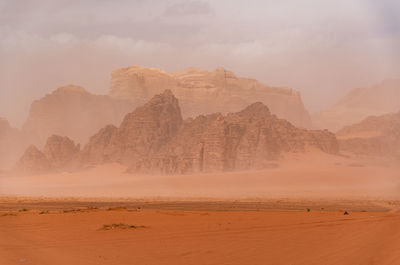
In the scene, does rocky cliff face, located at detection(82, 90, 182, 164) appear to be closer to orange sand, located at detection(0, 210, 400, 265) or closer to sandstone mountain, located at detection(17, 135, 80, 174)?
sandstone mountain, located at detection(17, 135, 80, 174)

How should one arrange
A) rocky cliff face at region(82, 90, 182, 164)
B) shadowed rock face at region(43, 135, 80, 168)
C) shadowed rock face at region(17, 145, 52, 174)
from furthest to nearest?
shadowed rock face at region(43, 135, 80, 168) < shadowed rock face at region(17, 145, 52, 174) < rocky cliff face at region(82, 90, 182, 164)

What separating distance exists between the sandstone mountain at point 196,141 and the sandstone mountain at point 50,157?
582cm

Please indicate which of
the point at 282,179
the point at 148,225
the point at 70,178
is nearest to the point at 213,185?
the point at 282,179

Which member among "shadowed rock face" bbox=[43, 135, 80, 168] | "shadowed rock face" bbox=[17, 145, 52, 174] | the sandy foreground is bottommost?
the sandy foreground

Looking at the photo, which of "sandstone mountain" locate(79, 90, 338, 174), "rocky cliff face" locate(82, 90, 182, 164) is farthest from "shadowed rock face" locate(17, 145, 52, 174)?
"rocky cliff face" locate(82, 90, 182, 164)

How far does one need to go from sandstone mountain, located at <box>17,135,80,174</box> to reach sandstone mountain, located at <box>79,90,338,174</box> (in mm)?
5824

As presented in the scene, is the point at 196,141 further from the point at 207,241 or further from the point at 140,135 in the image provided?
the point at 207,241

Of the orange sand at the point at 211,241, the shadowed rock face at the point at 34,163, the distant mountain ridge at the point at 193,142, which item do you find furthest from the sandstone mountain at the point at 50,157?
the orange sand at the point at 211,241

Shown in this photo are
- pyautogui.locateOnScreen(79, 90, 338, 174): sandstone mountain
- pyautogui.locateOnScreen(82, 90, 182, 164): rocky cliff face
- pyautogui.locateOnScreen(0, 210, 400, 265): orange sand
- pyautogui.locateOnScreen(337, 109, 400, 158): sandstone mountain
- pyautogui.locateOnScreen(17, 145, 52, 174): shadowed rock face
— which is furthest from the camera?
pyautogui.locateOnScreen(17, 145, 52, 174): shadowed rock face

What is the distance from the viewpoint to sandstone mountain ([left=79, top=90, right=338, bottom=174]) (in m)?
125

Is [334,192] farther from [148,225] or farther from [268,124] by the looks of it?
[148,225]

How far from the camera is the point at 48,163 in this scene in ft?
506

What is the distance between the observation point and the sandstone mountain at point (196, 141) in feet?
411

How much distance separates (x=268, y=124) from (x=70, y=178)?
52.1m
